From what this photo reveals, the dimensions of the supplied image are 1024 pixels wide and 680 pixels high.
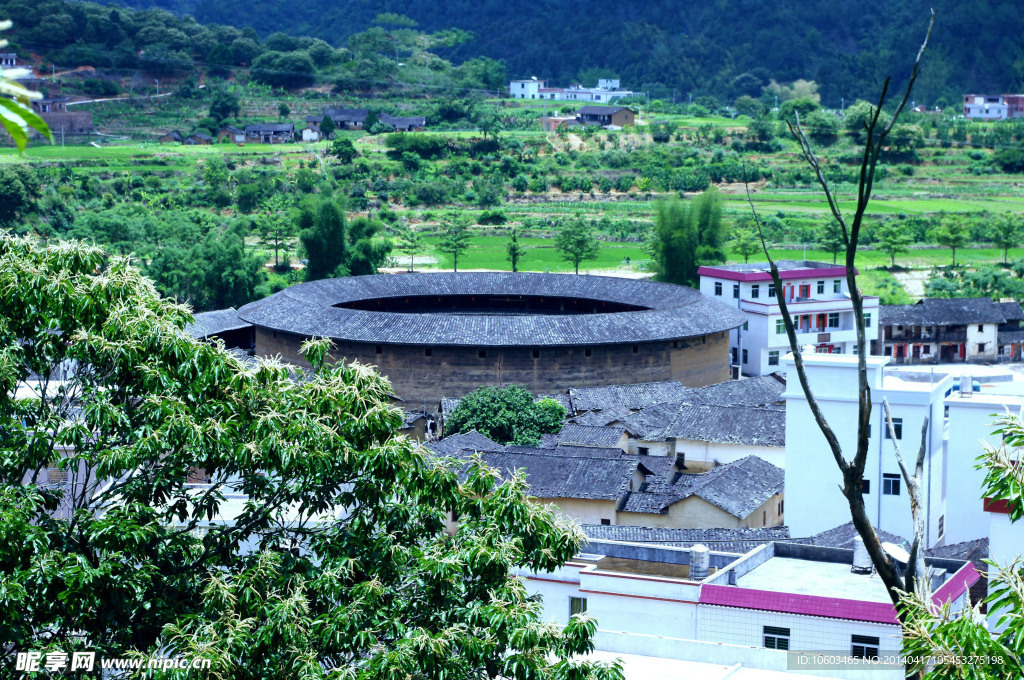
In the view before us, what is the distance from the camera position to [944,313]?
3136 cm

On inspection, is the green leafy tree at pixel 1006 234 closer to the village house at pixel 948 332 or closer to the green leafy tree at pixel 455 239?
the village house at pixel 948 332

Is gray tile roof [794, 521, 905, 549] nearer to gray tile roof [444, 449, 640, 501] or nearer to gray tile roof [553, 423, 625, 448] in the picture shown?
gray tile roof [444, 449, 640, 501]

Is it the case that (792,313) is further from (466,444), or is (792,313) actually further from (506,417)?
(466,444)

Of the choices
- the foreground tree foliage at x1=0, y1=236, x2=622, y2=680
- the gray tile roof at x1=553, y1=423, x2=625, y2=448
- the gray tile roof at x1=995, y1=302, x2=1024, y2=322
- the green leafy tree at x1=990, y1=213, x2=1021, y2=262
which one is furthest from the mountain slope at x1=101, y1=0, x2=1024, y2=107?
the foreground tree foliage at x1=0, y1=236, x2=622, y2=680

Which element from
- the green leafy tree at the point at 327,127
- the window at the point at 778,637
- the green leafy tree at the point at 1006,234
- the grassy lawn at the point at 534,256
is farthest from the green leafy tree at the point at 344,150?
the window at the point at 778,637

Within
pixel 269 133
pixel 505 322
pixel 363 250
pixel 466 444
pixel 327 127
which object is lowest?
pixel 466 444

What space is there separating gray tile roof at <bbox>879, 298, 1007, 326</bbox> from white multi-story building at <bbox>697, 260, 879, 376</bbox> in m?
0.77

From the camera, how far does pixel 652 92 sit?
8669cm

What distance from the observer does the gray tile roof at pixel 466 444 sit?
18.3 meters

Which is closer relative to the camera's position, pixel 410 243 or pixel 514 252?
pixel 514 252

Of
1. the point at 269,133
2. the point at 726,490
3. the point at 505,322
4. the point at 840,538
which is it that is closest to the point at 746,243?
the point at 505,322

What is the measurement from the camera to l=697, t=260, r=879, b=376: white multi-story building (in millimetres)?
29250

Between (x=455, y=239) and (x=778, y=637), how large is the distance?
110 feet

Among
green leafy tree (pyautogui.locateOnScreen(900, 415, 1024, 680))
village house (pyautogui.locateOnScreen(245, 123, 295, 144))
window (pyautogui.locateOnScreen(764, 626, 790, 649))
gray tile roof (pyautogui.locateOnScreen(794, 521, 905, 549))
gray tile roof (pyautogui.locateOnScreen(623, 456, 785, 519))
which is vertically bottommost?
gray tile roof (pyautogui.locateOnScreen(623, 456, 785, 519))
